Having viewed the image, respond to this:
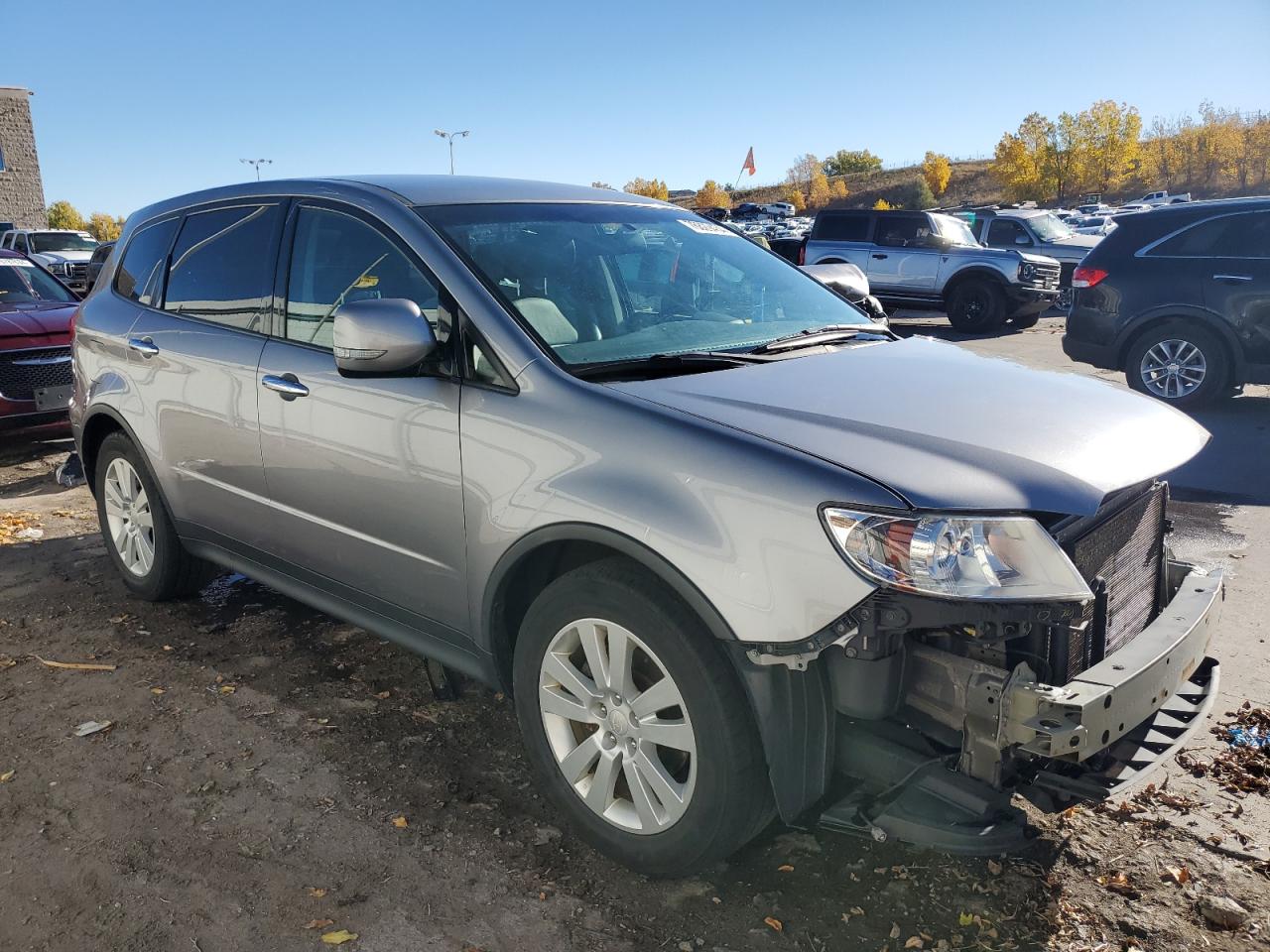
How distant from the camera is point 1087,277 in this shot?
30.2ft

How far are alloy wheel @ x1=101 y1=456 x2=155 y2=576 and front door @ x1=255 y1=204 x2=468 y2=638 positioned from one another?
1237 millimetres

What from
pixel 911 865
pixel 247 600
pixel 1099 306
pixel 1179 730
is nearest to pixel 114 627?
pixel 247 600

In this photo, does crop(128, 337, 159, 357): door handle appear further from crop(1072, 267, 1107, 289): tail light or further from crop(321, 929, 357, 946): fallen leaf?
crop(1072, 267, 1107, 289): tail light

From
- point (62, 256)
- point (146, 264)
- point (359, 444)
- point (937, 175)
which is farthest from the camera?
point (937, 175)

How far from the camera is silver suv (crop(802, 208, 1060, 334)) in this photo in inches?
601

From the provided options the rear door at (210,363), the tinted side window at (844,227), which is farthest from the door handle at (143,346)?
the tinted side window at (844,227)

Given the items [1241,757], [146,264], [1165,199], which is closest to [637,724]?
[1241,757]

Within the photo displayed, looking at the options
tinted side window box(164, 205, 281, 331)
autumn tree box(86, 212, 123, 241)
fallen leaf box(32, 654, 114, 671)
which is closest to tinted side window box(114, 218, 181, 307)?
tinted side window box(164, 205, 281, 331)

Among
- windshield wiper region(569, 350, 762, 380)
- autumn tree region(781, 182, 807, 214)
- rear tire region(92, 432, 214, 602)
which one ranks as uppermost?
autumn tree region(781, 182, 807, 214)

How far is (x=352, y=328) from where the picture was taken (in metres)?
2.91

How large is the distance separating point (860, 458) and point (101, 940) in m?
2.21

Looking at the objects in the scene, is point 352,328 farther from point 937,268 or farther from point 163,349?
point 937,268

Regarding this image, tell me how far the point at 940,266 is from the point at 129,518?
1368 cm

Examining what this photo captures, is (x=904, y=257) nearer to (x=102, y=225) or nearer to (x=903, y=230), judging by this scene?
(x=903, y=230)
